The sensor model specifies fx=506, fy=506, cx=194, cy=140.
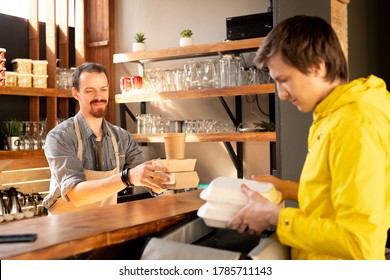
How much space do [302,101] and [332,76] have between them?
0.11 m

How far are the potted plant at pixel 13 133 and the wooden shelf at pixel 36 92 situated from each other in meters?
0.29

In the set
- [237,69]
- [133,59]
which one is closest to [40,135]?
[133,59]

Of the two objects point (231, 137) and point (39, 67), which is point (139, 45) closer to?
point (39, 67)

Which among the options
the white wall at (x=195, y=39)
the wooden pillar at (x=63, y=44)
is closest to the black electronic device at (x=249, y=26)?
the white wall at (x=195, y=39)

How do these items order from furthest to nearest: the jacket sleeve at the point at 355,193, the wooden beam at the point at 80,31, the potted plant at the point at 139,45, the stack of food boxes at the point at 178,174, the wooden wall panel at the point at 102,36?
1. the wooden wall panel at the point at 102,36
2. the wooden beam at the point at 80,31
3. the potted plant at the point at 139,45
4. the stack of food boxes at the point at 178,174
5. the jacket sleeve at the point at 355,193

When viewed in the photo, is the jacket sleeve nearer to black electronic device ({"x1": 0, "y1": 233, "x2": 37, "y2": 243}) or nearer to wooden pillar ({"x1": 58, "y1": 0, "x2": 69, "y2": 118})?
black electronic device ({"x1": 0, "y1": 233, "x2": 37, "y2": 243})

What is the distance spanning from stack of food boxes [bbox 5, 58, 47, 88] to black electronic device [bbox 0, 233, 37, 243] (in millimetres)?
3623

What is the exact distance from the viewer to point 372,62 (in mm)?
4453

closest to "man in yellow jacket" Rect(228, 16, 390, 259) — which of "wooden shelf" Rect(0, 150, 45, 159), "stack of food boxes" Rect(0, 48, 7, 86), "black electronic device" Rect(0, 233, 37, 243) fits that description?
"black electronic device" Rect(0, 233, 37, 243)

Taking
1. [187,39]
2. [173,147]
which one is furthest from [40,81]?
[173,147]

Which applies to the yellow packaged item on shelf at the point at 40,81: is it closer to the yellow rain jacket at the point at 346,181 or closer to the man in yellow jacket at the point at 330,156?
the man in yellow jacket at the point at 330,156

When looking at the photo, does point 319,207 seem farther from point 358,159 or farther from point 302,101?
point 302,101

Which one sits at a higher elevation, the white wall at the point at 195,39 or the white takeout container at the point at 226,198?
the white wall at the point at 195,39

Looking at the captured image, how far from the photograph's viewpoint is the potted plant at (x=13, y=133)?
15.8 feet
